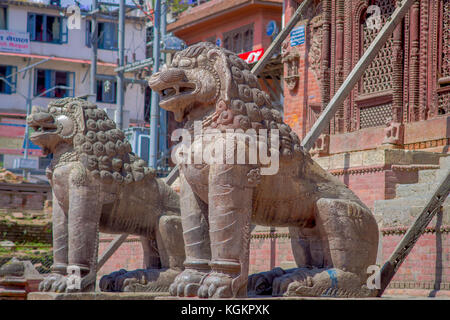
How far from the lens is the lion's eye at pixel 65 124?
9172 mm

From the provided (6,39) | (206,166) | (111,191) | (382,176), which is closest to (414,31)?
(382,176)

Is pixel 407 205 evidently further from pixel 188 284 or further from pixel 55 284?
pixel 55 284

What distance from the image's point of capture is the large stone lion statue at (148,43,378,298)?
718 cm

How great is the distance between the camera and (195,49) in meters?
7.72

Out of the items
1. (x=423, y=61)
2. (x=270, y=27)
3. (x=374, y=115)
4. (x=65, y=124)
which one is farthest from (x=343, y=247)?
(x=270, y=27)

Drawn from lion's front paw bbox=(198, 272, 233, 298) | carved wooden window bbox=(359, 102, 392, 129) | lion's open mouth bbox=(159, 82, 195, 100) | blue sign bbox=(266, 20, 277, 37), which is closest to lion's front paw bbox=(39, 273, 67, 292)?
lion's front paw bbox=(198, 272, 233, 298)

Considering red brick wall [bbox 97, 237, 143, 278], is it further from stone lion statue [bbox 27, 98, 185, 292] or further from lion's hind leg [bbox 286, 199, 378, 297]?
lion's hind leg [bbox 286, 199, 378, 297]

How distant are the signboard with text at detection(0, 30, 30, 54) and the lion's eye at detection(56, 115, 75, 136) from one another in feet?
111

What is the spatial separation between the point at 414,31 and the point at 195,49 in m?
7.93

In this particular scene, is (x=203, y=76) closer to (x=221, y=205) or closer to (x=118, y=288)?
(x=221, y=205)

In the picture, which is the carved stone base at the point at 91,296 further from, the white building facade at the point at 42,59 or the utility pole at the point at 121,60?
the white building facade at the point at 42,59

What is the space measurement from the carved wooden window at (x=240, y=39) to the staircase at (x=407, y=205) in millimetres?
17909

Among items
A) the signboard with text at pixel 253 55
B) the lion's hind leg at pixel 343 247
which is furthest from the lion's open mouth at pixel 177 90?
the signboard with text at pixel 253 55

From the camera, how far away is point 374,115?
15.8 m
